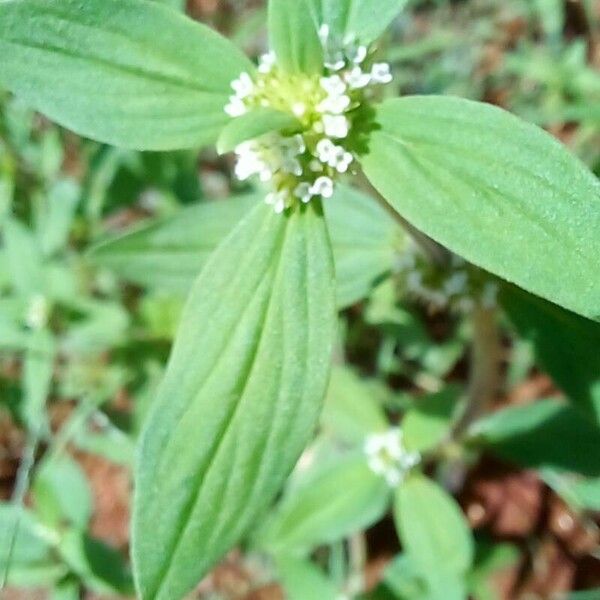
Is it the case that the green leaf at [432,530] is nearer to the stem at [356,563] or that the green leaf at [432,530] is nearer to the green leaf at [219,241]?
the stem at [356,563]

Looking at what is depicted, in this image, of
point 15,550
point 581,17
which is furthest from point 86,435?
point 581,17

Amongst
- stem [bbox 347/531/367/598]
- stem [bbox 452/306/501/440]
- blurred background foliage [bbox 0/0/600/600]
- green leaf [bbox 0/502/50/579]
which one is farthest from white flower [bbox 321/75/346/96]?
stem [bbox 347/531/367/598]

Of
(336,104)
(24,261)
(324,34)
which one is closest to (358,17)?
(324,34)

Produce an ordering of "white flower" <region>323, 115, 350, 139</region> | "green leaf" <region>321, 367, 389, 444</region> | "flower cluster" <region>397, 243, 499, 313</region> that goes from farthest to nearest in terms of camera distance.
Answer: "green leaf" <region>321, 367, 389, 444</region>
"flower cluster" <region>397, 243, 499, 313</region>
"white flower" <region>323, 115, 350, 139</region>

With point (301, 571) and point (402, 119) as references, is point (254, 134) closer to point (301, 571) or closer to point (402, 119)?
point (402, 119)

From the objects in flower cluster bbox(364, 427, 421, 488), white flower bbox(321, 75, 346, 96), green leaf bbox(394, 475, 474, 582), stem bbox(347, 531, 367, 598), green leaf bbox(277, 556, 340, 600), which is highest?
white flower bbox(321, 75, 346, 96)

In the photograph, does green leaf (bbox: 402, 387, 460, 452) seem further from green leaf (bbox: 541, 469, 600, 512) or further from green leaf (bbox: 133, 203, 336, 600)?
green leaf (bbox: 133, 203, 336, 600)
